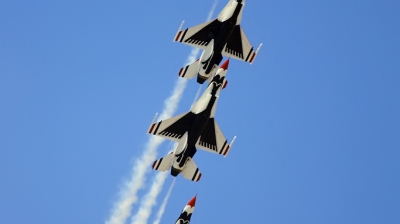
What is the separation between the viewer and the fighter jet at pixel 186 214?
101 meters

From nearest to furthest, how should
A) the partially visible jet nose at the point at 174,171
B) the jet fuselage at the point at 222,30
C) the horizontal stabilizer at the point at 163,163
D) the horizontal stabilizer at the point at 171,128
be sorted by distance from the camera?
the jet fuselage at the point at 222,30
the horizontal stabilizer at the point at 171,128
the partially visible jet nose at the point at 174,171
the horizontal stabilizer at the point at 163,163

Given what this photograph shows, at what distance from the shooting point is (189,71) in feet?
342

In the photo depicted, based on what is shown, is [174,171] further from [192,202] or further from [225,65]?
[225,65]

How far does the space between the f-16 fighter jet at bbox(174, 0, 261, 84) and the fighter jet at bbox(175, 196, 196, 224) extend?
11.0 meters

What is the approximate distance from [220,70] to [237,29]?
6.71m

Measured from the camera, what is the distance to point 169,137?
101m

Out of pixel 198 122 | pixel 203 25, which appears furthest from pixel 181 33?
pixel 198 122

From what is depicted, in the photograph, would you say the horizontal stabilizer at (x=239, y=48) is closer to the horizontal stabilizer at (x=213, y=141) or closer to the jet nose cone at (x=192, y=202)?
the horizontal stabilizer at (x=213, y=141)

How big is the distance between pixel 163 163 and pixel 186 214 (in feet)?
16.3

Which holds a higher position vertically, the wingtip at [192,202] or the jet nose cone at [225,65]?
the jet nose cone at [225,65]

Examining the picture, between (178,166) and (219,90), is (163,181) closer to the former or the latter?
(178,166)

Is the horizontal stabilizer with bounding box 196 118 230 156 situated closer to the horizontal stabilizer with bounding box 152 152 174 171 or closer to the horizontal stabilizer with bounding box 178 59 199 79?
the horizontal stabilizer with bounding box 152 152 174 171

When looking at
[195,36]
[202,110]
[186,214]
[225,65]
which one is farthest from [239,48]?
[186,214]

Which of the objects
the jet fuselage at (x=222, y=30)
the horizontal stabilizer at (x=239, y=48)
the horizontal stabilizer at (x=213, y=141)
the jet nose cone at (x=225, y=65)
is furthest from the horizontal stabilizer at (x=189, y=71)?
the horizontal stabilizer at (x=213, y=141)
